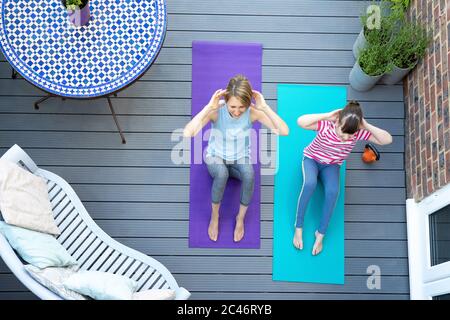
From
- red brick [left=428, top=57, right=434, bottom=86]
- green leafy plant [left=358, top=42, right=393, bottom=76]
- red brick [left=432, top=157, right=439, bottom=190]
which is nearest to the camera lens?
red brick [left=432, top=157, right=439, bottom=190]

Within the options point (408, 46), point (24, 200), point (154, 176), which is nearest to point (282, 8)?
point (408, 46)

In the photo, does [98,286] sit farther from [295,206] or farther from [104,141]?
[295,206]

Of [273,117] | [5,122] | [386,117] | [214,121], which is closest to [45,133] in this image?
[5,122]

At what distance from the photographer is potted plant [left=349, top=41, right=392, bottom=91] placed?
384cm

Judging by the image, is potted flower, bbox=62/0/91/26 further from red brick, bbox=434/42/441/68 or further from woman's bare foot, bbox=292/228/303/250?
red brick, bbox=434/42/441/68

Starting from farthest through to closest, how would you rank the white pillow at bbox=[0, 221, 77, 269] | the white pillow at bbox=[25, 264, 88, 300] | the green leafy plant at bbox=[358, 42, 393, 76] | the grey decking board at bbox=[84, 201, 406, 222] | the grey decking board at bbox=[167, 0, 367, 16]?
1. the grey decking board at bbox=[167, 0, 367, 16]
2. the grey decking board at bbox=[84, 201, 406, 222]
3. the green leafy plant at bbox=[358, 42, 393, 76]
4. the white pillow at bbox=[0, 221, 77, 269]
5. the white pillow at bbox=[25, 264, 88, 300]

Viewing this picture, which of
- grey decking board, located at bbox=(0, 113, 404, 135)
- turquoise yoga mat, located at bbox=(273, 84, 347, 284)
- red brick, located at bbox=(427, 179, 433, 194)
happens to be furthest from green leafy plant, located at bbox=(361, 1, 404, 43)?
red brick, located at bbox=(427, 179, 433, 194)

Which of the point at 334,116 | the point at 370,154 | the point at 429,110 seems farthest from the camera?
the point at 370,154

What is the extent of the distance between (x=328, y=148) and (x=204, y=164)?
0.84 m

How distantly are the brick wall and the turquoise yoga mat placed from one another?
17.0 inches

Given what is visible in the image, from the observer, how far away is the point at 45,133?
4.02 m

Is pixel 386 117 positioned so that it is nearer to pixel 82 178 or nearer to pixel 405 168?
pixel 405 168

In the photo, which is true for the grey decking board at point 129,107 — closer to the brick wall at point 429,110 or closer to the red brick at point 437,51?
the brick wall at point 429,110

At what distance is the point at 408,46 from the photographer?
3809mm
